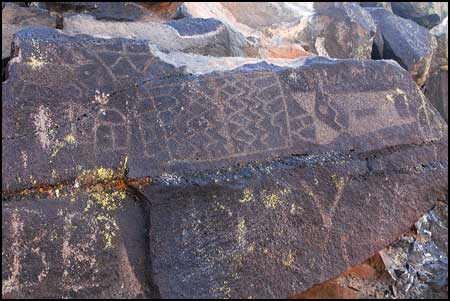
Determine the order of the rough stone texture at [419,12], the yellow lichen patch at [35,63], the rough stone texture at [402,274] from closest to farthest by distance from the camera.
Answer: the yellow lichen patch at [35,63] → the rough stone texture at [402,274] → the rough stone texture at [419,12]

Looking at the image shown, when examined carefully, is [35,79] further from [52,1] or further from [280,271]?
[52,1]

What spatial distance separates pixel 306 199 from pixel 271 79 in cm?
66

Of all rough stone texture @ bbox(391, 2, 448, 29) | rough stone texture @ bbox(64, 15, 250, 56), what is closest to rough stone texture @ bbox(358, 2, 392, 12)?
rough stone texture @ bbox(391, 2, 448, 29)

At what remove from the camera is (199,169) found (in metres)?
2.06

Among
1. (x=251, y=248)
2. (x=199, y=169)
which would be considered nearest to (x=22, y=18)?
(x=199, y=169)

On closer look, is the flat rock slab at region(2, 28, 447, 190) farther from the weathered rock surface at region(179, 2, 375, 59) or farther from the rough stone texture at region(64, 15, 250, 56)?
the weathered rock surface at region(179, 2, 375, 59)

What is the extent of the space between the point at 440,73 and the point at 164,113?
19.7 feet

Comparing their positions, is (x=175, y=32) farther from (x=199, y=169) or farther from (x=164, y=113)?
(x=199, y=169)

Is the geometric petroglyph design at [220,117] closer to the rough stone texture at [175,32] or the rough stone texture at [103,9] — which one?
the rough stone texture at [175,32]

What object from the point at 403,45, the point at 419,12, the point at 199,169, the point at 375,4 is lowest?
the point at 419,12

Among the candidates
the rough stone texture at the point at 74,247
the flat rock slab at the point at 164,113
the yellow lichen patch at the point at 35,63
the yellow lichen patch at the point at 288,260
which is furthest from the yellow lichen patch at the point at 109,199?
the yellow lichen patch at the point at 288,260

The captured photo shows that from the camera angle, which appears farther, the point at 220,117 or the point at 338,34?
the point at 338,34

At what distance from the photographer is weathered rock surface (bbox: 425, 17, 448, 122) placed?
637cm

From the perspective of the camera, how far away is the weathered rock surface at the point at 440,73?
637 cm
